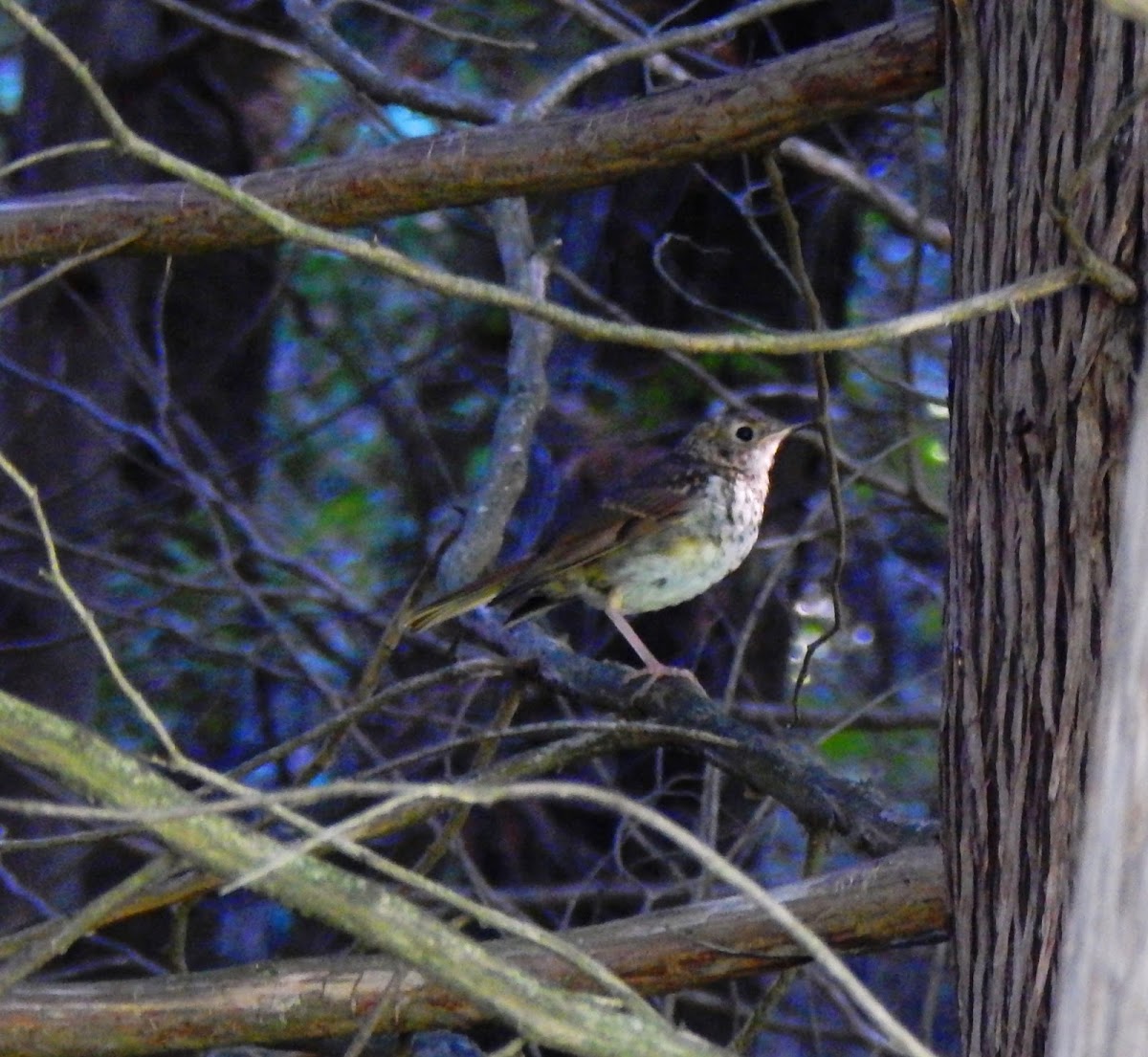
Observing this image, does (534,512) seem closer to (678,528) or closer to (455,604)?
(678,528)

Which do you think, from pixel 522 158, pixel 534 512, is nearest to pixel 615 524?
pixel 534 512

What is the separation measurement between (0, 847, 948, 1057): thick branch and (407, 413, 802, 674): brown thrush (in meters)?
2.13

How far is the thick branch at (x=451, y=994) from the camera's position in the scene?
2451 millimetres

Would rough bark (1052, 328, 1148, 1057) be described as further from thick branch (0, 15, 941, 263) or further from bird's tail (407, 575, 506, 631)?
bird's tail (407, 575, 506, 631)

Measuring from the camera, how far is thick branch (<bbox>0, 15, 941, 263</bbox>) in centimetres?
253

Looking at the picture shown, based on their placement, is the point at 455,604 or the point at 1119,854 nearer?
the point at 1119,854

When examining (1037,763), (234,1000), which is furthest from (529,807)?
(1037,763)

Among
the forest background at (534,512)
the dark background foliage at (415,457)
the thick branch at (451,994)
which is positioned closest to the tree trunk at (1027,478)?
the forest background at (534,512)

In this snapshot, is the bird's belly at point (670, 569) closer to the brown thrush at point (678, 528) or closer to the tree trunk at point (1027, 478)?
the brown thrush at point (678, 528)

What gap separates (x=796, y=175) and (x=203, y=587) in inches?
84.3

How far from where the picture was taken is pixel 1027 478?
7.09ft

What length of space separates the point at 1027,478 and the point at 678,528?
8.56 feet

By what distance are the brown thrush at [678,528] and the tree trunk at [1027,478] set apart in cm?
231

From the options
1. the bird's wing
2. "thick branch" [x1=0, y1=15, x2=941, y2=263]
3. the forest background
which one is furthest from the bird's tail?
"thick branch" [x1=0, y1=15, x2=941, y2=263]
